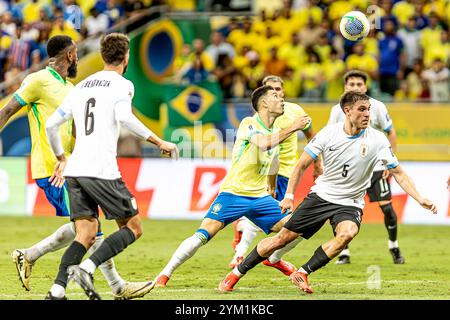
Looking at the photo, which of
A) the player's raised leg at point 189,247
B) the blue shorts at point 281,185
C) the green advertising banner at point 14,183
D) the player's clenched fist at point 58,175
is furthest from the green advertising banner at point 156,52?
the player's clenched fist at point 58,175

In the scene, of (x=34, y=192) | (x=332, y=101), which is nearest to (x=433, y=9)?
(x=332, y=101)

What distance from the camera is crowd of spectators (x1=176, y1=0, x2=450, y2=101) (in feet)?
75.5

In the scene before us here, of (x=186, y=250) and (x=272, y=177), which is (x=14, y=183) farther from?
(x=186, y=250)

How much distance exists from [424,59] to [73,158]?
14940 mm

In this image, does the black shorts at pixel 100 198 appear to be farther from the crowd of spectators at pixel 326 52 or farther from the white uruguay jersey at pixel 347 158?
the crowd of spectators at pixel 326 52

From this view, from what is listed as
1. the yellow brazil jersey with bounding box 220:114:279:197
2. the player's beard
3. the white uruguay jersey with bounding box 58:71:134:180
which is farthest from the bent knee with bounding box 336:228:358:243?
the player's beard

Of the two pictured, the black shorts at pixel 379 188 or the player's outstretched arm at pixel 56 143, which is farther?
the black shorts at pixel 379 188

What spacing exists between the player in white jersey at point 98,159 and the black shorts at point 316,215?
2.01 metres

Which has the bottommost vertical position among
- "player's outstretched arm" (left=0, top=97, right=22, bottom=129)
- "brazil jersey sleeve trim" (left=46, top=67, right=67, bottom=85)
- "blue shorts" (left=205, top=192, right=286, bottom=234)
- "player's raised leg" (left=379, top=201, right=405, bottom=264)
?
"player's raised leg" (left=379, top=201, right=405, bottom=264)

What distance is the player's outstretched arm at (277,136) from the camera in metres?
10.8

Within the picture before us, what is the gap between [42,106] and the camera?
1117cm

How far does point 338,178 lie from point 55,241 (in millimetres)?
3033

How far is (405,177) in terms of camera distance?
11.1 metres

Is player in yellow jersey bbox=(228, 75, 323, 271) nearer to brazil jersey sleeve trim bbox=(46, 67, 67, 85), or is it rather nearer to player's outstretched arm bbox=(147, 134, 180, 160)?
brazil jersey sleeve trim bbox=(46, 67, 67, 85)
